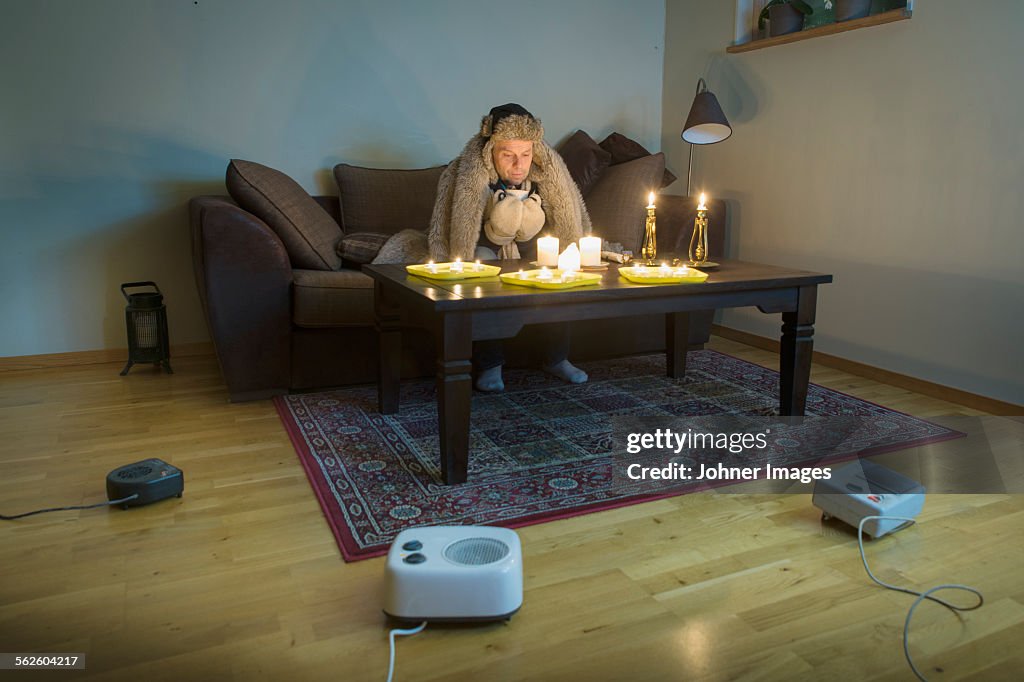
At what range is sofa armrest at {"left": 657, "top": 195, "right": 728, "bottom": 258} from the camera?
314cm

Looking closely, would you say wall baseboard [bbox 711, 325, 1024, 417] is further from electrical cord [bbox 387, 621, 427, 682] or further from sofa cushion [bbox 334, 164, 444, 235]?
electrical cord [bbox 387, 621, 427, 682]

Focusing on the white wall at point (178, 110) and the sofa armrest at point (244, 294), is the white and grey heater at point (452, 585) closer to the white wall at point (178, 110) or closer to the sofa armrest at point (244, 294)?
the sofa armrest at point (244, 294)

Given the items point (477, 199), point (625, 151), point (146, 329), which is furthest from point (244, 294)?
point (625, 151)

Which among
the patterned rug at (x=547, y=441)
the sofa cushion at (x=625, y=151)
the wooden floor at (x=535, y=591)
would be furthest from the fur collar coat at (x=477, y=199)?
the sofa cushion at (x=625, y=151)

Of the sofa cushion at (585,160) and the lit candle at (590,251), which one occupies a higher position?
the sofa cushion at (585,160)

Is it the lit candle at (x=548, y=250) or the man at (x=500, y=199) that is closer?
the lit candle at (x=548, y=250)

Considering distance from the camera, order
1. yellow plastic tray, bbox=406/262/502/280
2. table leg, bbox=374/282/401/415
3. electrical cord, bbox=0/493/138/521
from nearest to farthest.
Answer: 1. electrical cord, bbox=0/493/138/521
2. yellow plastic tray, bbox=406/262/502/280
3. table leg, bbox=374/282/401/415

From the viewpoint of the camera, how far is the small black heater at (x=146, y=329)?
115 inches

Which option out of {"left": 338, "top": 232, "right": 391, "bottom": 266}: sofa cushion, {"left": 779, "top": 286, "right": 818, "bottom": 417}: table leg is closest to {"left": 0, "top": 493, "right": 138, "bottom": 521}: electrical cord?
{"left": 338, "top": 232, "right": 391, "bottom": 266}: sofa cushion

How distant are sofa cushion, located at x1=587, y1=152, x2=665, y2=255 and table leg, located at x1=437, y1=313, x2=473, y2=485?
1562mm

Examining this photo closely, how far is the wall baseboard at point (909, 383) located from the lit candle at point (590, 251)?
1295mm

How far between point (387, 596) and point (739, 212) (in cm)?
278

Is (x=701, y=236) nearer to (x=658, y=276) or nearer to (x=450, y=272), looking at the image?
(x=658, y=276)

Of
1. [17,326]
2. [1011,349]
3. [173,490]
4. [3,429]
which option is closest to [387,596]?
[173,490]
